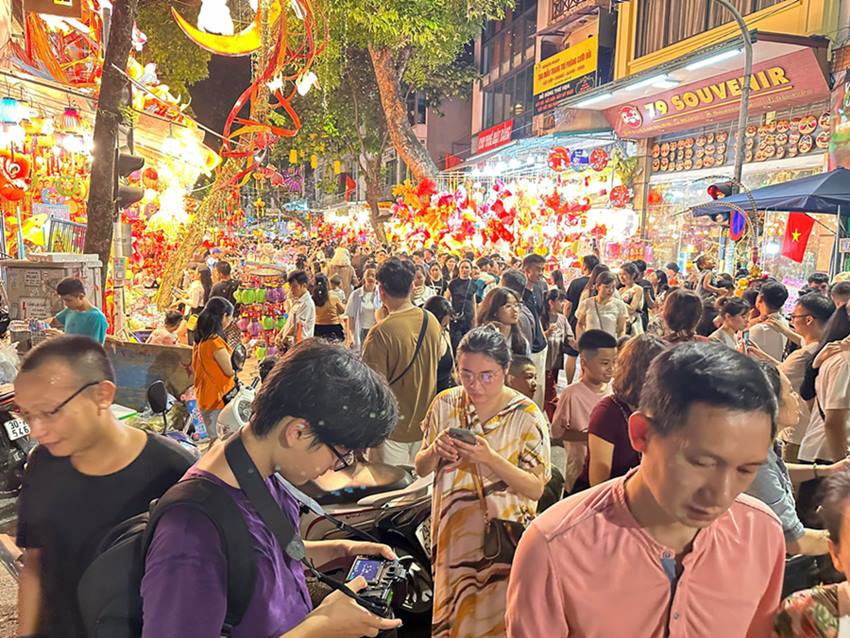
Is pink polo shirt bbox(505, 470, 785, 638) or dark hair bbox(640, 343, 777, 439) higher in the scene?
dark hair bbox(640, 343, 777, 439)

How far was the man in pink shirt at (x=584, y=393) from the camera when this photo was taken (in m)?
3.36

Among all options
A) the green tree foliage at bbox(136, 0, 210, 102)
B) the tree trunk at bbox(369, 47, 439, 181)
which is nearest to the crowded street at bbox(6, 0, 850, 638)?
the green tree foliage at bbox(136, 0, 210, 102)

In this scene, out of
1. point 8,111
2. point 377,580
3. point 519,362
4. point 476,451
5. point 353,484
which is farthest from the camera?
point 8,111

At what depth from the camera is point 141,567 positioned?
1.42 meters

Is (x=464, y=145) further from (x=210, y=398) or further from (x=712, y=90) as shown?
(x=210, y=398)

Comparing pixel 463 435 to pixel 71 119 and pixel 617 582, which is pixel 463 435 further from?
pixel 71 119

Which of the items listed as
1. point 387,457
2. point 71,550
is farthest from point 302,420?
point 387,457

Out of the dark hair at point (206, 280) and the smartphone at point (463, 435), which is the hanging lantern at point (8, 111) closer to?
the dark hair at point (206, 280)

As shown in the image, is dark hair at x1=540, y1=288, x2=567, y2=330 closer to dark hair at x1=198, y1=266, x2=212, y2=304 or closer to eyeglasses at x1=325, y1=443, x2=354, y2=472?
dark hair at x1=198, y1=266, x2=212, y2=304

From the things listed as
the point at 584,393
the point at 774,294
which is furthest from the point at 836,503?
the point at 774,294

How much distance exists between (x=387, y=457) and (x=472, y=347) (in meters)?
1.66

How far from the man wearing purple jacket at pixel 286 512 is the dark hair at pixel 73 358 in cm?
78

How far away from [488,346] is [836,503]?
145cm

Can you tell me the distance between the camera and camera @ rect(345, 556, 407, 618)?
1679mm
